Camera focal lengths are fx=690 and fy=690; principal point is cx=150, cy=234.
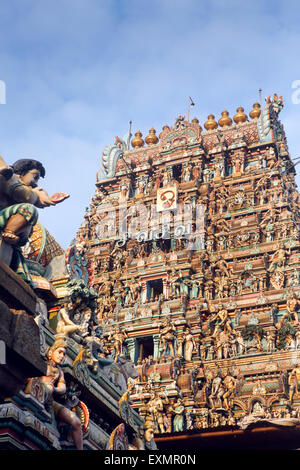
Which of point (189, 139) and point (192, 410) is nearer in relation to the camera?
point (192, 410)

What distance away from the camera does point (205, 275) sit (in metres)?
36.5

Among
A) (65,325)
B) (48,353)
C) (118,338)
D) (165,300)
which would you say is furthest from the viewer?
(165,300)

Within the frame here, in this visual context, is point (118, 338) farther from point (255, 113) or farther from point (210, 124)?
point (255, 113)

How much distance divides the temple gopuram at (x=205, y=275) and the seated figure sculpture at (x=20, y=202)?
14461 mm

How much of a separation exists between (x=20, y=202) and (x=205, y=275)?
25692 millimetres

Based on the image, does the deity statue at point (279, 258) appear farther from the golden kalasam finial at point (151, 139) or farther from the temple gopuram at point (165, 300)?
the golden kalasam finial at point (151, 139)

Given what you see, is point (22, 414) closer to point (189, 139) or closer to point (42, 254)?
point (42, 254)

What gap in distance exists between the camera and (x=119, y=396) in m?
19.7

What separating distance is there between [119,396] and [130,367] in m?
3.00

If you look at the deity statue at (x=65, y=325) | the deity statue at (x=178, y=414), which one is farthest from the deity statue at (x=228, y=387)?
the deity statue at (x=65, y=325)

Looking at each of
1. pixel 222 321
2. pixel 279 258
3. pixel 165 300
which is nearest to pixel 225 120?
pixel 279 258

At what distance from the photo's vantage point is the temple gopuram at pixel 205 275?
2995 cm
